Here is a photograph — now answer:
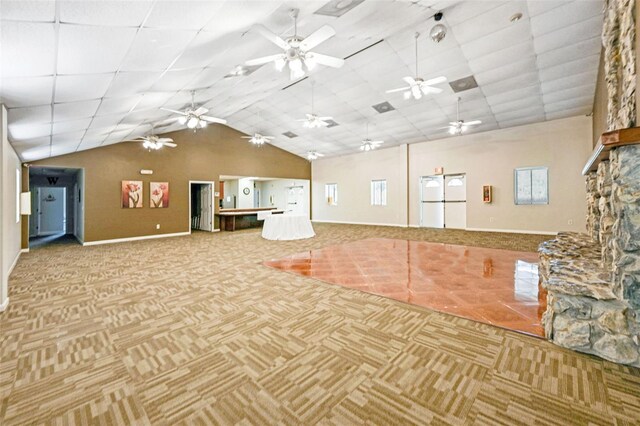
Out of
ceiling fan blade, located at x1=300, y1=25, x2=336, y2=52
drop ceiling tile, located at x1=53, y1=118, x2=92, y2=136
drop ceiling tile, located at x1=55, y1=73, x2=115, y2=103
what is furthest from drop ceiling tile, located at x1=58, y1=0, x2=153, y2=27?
drop ceiling tile, located at x1=53, y1=118, x2=92, y2=136

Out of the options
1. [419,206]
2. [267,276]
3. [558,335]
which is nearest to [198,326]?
[267,276]

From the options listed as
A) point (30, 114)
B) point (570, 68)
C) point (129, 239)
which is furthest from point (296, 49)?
point (129, 239)

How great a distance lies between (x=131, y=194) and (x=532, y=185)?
12941mm

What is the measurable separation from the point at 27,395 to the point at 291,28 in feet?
16.5

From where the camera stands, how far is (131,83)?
3506 mm

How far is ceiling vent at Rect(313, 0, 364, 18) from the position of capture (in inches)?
155

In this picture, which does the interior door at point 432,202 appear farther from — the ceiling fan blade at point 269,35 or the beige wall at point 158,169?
the ceiling fan blade at point 269,35

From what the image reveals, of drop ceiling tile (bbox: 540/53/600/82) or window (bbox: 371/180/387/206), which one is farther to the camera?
window (bbox: 371/180/387/206)

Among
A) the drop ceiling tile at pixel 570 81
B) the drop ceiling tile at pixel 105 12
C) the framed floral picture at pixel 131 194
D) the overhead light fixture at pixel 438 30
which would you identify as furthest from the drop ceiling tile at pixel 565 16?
the framed floral picture at pixel 131 194

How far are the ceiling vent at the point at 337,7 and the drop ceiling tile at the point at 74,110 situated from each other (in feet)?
11.2

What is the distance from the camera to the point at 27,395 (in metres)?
1.76

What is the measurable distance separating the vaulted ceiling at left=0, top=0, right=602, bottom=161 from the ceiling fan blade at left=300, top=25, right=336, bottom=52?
49cm

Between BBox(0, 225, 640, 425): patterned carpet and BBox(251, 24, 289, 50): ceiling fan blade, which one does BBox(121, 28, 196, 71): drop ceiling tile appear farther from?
BBox(0, 225, 640, 425): patterned carpet

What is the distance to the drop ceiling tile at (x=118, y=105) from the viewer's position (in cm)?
398
